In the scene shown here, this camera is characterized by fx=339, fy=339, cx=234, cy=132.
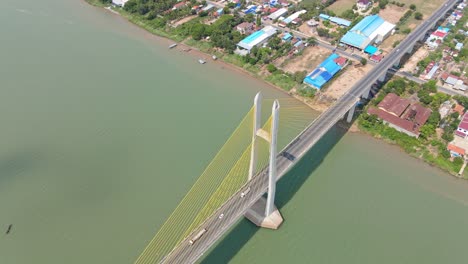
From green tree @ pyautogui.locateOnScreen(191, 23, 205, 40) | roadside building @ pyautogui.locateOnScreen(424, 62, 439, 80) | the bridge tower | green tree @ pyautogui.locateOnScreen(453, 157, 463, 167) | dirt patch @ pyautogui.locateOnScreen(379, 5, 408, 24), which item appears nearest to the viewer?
the bridge tower

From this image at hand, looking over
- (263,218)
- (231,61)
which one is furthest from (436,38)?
(263,218)

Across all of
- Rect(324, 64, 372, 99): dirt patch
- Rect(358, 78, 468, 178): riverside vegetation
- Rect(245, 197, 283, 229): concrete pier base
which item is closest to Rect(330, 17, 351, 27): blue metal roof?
Rect(324, 64, 372, 99): dirt patch

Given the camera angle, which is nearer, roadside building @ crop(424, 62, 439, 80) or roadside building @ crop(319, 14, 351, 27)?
roadside building @ crop(424, 62, 439, 80)

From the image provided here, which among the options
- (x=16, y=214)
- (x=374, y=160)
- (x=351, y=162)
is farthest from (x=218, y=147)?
(x=16, y=214)

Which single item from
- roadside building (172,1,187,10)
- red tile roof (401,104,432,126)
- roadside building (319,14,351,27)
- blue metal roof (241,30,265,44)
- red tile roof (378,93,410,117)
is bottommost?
red tile roof (401,104,432,126)

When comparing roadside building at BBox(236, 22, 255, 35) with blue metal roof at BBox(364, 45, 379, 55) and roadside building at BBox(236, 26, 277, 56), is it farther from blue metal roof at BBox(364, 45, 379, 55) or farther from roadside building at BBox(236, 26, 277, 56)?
blue metal roof at BBox(364, 45, 379, 55)

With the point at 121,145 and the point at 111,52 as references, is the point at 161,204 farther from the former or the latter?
the point at 111,52
